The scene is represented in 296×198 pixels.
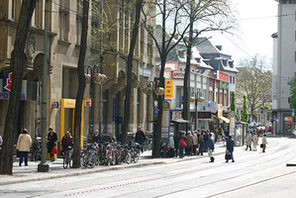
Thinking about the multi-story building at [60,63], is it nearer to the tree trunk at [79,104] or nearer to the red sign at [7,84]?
the red sign at [7,84]

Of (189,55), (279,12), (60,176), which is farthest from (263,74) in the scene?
(60,176)

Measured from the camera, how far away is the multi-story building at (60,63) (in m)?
29.0

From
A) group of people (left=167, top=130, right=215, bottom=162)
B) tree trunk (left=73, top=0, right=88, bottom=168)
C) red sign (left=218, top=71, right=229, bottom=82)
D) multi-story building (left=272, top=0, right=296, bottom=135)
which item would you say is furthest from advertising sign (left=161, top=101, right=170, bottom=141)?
multi-story building (left=272, top=0, right=296, bottom=135)

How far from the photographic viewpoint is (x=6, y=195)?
16766mm

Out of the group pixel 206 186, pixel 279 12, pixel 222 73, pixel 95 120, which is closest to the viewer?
pixel 206 186

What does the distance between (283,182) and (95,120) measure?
2028 centimetres

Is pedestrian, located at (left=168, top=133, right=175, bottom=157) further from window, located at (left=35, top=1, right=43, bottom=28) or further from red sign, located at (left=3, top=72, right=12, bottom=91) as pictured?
red sign, located at (left=3, top=72, right=12, bottom=91)

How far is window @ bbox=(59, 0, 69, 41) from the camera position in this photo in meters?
34.5

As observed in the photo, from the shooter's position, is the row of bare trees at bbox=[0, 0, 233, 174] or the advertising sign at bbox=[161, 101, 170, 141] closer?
the row of bare trees at bbox=[0, 0, 233, 174]

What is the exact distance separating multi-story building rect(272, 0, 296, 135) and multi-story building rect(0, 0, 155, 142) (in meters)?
66.3

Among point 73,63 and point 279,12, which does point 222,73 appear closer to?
point 279,12

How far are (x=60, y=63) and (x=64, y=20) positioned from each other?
2.64m

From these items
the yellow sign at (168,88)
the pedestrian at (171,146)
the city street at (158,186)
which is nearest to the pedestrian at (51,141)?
the city street at (158,186)

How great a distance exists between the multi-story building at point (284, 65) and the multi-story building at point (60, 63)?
2608 inches
